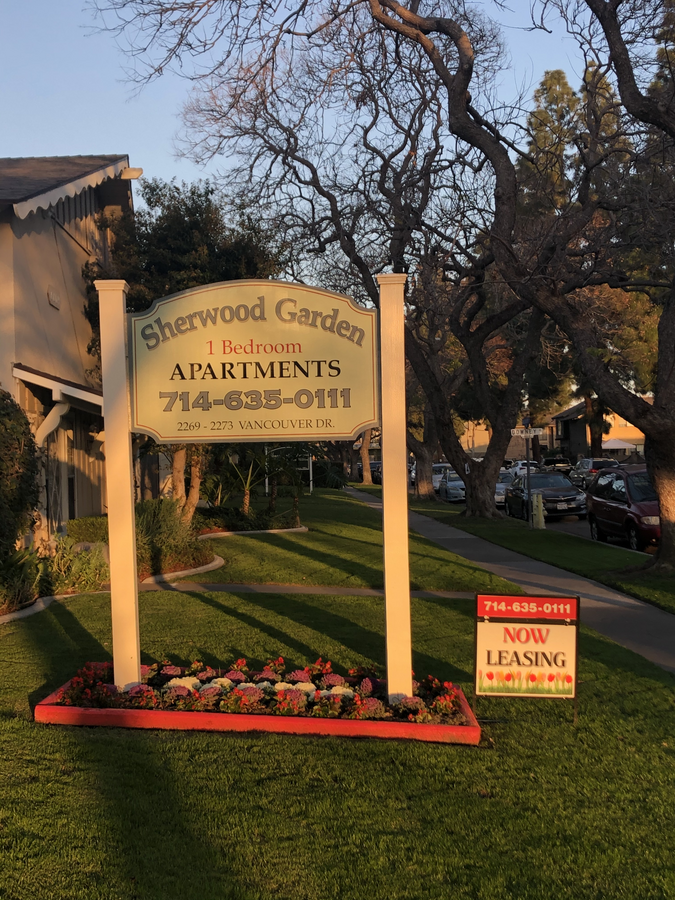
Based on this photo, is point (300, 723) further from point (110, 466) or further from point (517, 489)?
point (517, 489)

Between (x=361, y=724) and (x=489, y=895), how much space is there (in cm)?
200

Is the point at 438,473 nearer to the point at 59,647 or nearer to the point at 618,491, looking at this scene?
the point at 618,491

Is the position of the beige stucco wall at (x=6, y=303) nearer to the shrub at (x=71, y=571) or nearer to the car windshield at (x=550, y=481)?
the shrub at (x=71, y=571)

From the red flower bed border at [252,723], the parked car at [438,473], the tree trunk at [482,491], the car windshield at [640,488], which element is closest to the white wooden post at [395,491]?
the red flower bed border at [252,723]

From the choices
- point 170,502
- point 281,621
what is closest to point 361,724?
point 281,621

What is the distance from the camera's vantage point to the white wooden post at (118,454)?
19.8 feet

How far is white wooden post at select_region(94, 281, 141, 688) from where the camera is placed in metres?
6.04

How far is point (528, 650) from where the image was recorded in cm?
567

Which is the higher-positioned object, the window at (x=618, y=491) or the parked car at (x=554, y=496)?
the window at (x=618, y=491)

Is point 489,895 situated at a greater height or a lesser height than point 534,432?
lesser

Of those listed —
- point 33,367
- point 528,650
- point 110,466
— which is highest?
point 33,367

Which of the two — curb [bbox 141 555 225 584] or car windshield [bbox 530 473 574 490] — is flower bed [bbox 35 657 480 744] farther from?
car windshield [bbox 530 473 574 490]

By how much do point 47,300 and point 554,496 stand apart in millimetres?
16285

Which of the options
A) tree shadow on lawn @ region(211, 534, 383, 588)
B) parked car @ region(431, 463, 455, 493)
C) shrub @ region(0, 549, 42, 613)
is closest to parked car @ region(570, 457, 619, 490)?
parked car @ region(431, 463, 455, 493)
